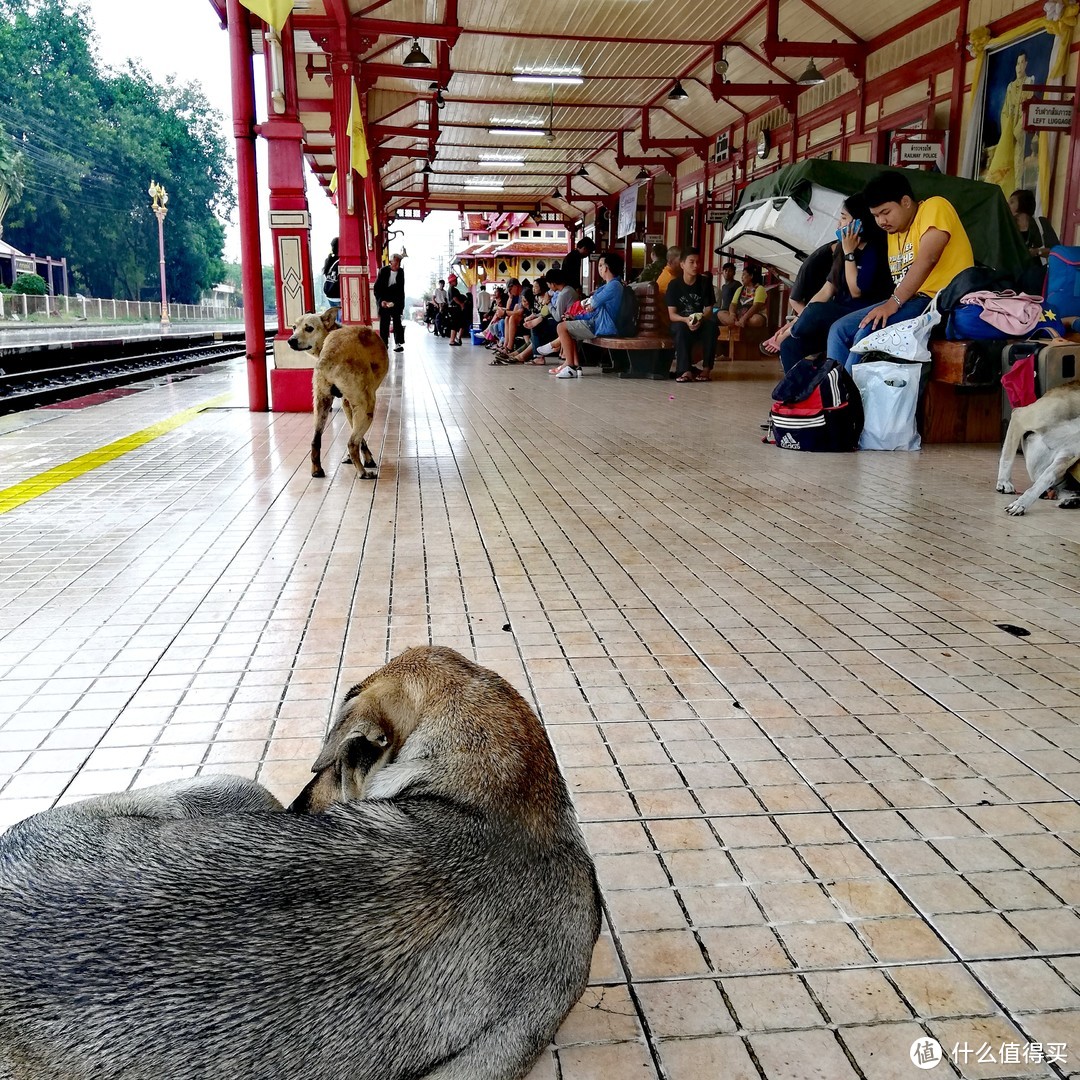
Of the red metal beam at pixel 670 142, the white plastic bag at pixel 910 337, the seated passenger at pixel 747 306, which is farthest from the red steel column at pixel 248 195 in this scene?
the red metal beam at pixel 670 142

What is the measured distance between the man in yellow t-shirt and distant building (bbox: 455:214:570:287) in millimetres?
37078

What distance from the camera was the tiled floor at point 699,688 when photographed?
6.13 ft

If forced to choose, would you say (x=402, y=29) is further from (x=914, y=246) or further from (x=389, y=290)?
(x=914, y=246)

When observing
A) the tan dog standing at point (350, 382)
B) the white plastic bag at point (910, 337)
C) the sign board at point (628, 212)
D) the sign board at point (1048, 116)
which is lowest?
the tan dog standing at point (350, 382)

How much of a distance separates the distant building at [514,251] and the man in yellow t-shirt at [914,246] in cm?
3708

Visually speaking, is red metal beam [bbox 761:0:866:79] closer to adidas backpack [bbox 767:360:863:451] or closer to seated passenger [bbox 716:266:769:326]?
seated passenger [bbox 716:266:769:326]

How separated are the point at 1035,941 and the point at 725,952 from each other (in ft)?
2.08

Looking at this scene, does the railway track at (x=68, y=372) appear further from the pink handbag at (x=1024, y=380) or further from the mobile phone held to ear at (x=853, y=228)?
the pink handbag at (x=1024, y=380)

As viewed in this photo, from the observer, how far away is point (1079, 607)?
411cm

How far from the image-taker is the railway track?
524 inches

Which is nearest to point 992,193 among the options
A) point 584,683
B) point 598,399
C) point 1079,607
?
point 598,399

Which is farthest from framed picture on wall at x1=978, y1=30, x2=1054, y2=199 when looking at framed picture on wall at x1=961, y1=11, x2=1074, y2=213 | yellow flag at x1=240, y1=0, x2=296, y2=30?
yellow flag at x1=240, y1=0, x2=296, y2=30

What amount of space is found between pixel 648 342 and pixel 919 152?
15.3 ft

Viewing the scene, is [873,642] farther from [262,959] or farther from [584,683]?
[262,959]
